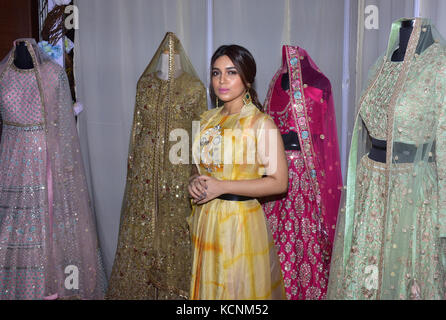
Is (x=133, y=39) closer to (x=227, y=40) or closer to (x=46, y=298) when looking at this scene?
(x=227, y=40)

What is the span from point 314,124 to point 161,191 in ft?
3.11

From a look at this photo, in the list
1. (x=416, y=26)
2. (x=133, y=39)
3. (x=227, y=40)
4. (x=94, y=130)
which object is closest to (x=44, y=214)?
(x=94, y=130)

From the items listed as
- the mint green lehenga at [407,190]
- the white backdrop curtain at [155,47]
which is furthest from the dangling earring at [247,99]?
the white backdrop curtain at [155,47]

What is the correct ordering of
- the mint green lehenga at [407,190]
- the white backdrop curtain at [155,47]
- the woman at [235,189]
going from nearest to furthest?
1. the mint green lehenga at [407,190]
2. the woman at [235,189]
3. the white backdrop curtain at [155,47]

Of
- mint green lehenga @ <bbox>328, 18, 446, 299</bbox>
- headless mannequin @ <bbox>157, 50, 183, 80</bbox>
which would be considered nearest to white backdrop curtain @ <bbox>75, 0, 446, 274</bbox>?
headless mannequin @ <bbox>157, 50, 183, 80</bbox>

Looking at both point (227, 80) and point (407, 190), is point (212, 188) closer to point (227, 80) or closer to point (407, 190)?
point (227, 80)

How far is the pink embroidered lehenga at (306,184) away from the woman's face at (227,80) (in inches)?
26.1

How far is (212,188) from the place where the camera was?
161 cm

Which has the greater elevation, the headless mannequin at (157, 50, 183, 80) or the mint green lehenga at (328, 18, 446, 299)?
the headless mannequin at (157, 50, 183, 80)

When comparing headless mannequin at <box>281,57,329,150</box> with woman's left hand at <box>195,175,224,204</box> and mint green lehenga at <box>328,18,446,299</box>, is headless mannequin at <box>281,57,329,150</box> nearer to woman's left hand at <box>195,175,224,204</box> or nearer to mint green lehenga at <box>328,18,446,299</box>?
mint green lehenga at <box>328,18,446,299</box>

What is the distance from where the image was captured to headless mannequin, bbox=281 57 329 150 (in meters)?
2.28

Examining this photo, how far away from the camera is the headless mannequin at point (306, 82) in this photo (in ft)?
7.47

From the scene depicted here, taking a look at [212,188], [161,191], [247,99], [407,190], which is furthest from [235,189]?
[161,191]

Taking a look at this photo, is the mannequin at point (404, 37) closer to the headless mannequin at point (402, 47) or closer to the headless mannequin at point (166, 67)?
the headless mannequin at point (402, 47)
